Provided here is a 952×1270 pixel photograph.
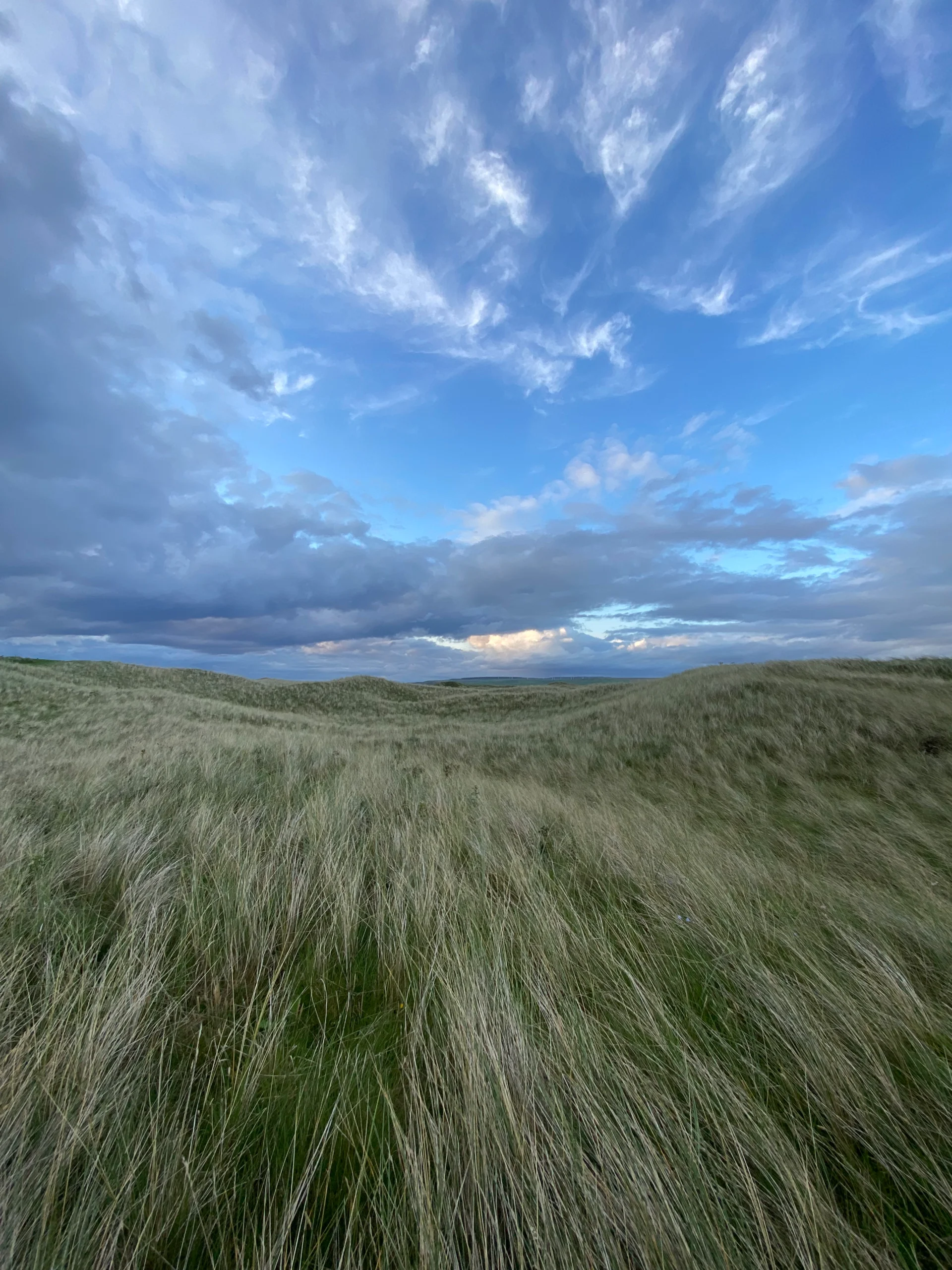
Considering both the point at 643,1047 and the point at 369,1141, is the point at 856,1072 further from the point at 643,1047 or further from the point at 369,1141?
the point at 369,1141

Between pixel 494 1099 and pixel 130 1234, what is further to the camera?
pixel 494 1099

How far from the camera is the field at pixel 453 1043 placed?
1.39 m

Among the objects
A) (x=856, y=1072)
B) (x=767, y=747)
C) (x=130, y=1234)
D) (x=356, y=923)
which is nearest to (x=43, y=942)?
(x=356, y=923)

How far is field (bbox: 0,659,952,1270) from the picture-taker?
1.39 metres

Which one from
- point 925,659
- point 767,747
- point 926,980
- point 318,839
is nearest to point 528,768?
point 767,747

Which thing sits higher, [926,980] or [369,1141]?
[369,1141]

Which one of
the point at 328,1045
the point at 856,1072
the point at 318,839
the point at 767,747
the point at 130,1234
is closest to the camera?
the point at 130,1234

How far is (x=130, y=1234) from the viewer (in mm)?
1312

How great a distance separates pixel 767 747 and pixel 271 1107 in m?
12.6

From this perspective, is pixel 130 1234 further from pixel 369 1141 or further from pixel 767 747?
pixel 767 747

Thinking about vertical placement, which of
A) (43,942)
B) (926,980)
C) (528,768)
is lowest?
(528,768)

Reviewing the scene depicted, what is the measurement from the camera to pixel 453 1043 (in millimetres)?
1952

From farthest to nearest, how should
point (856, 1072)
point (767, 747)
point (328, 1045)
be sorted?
point (767, 747)
point (328, 1045)
point (856, 1072)

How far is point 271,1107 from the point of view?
174 cm
